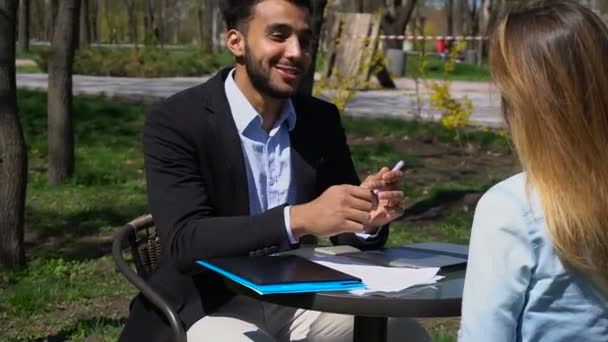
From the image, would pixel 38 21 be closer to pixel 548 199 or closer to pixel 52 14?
pixel 52 14

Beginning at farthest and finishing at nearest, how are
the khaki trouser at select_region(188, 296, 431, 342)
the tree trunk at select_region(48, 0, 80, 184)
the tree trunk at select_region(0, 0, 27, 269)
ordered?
Result: the tree trunk at select_region(48, 0, 80, 184) < the tree trunk at select_region(0, 0, 27, 269) < the khaki trouser at select_region(188, 296, 431, 342)

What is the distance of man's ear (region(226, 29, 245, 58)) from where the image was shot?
290cm

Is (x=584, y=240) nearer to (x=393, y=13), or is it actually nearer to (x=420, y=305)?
(x=420, y=305)

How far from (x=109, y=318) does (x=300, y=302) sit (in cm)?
263

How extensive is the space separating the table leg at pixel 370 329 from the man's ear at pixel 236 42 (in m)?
0.82

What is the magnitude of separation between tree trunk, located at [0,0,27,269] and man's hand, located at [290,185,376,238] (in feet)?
10.2

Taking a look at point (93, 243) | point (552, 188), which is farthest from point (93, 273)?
point (552, 188)

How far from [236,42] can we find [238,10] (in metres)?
0.09

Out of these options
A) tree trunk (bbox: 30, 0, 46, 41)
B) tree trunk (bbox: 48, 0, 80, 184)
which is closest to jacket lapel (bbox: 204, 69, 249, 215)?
tree trunk (bbox: 48, 0, 80, 184)

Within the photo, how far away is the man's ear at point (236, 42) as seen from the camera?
2898 millimetres

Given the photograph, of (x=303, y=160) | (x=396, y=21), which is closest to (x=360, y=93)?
(x=396, y=21)

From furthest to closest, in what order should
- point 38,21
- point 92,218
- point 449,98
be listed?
point 38,21 → point 449,98 → point 92,218

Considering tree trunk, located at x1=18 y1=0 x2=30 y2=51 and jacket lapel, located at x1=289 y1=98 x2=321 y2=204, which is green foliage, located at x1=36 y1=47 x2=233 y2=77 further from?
jacket lapel, located at x1=289 y1=98 x2=321 y2=204

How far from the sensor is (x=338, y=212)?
241 cm
